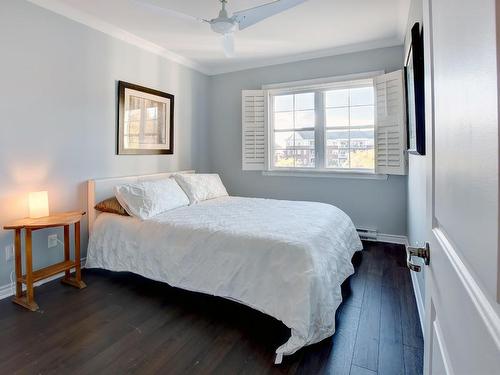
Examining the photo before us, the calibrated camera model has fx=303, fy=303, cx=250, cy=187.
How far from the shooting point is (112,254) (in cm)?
292

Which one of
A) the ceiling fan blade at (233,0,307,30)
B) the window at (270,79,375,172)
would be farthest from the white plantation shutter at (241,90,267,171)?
the ceiling fan blade at (233,0,307,30)

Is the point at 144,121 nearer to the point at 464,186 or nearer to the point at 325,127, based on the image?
the point at 325,127

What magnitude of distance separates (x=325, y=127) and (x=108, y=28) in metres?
2.96

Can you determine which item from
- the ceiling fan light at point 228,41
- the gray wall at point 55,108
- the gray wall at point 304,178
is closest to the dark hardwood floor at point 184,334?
the gray wall at point 55,108

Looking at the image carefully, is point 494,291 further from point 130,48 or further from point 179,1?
point 130,48

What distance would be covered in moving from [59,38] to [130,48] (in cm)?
87

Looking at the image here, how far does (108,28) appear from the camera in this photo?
3324 mm

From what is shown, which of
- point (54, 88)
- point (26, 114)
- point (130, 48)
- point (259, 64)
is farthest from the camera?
point (259, 64)

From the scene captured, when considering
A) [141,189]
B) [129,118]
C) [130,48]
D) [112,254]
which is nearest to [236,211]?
[141,189]

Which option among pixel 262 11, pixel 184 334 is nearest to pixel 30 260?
pixel 184 334

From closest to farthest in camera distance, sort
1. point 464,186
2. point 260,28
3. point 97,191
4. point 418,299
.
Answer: point 464,186
point 418,299
point 97,191
point 260,28

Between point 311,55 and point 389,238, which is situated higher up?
point 311,55

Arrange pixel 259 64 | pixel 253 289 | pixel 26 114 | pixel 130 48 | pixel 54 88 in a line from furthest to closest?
pixel 259 64 → pixel 130 48 → pixel 54 88 → pixel 26 114 → pixel 253 289

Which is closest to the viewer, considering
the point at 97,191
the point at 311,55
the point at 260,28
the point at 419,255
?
the point at 419,255
